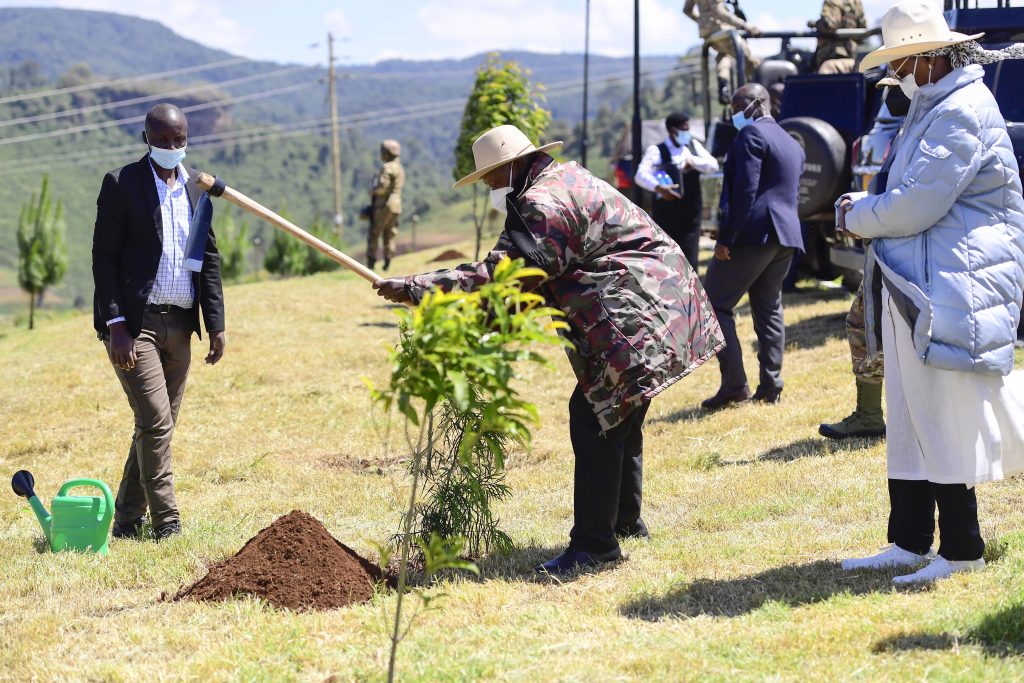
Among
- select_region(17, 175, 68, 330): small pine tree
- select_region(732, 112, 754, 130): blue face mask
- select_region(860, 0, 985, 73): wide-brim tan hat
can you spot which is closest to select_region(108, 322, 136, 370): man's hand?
select_region(860, 0, 985, 73): wide-brim tan hat

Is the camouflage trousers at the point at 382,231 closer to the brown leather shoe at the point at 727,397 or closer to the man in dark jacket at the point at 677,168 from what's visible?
the man in dark jacket at the point at 677,168

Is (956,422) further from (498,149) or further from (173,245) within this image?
(173,245)

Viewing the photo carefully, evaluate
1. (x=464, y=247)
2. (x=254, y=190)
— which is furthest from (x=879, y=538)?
(x=254, y=190)

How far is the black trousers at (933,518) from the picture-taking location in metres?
4.39

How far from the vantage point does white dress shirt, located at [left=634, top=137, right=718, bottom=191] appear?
11.4 m

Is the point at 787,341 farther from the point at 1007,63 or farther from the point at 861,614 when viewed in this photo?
the point at 861,614

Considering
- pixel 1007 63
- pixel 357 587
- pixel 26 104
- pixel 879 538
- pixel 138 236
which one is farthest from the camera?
pixel 26 104

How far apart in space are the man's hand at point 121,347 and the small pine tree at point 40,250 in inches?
709

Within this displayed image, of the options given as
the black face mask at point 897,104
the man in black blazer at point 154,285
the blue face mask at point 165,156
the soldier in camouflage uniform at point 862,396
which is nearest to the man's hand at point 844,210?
the soldier in camouflage uniform at point 862,396

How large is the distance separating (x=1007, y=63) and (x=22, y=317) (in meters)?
23.6

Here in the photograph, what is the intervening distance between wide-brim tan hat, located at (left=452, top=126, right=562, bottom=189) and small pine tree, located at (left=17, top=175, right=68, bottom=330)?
19.5m

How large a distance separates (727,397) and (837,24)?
7256mm

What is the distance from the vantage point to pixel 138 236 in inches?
229

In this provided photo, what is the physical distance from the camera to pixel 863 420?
704 centimetres
